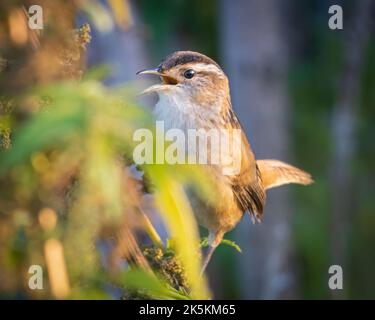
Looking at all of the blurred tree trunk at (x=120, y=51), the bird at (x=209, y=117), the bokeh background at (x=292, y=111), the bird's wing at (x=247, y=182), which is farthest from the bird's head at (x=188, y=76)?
the blurred tree trunk at (x=120, y=51)

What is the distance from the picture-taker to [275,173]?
11.4ft

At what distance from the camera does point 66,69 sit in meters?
1.49

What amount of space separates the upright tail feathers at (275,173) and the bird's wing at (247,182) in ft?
0.47

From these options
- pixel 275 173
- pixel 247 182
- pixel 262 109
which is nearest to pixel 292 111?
pixel 262 109

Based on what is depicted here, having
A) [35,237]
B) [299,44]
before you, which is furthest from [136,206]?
[299,44]

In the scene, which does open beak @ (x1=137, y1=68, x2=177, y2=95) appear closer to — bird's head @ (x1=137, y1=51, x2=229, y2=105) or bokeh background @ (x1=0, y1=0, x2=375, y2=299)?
bird's head @ (x1=137, y1=51, x2=229, y2=105)

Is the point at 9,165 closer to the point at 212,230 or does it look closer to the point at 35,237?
the point at 35,237

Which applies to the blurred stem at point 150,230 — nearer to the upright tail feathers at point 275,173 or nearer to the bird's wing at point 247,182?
the bird's wing at point 247,182

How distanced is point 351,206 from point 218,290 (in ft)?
5.01

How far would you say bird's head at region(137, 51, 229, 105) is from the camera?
8.30 ft

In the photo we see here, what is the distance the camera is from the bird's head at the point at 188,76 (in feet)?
8.30

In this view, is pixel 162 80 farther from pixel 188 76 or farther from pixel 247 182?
pixel 247 182

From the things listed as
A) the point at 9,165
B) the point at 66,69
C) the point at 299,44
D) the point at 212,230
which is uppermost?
the point at 299,44

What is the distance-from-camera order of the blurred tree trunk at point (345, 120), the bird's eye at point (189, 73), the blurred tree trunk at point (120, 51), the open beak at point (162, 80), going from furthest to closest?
1. the blurred tree trunk at point (345, 120)
2. the blurred tree trunk at point (120, 51)
3. the bird's eye at point (189, 73)
4. the open beak at point (162, 80)
